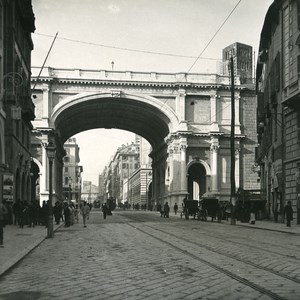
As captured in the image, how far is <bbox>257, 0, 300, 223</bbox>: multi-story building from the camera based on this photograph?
2964 centimetres

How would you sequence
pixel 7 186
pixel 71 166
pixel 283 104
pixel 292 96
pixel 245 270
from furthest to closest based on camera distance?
pixel 71 166 < pixel 283 104 < pixel 292 96 < pixel 7 186 < pixel 245 270

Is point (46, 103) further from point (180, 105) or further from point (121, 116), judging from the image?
point (180, 105)

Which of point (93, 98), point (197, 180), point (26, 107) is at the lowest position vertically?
point (197, 180)

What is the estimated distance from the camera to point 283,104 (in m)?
30.5

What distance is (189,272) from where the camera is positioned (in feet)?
32.2

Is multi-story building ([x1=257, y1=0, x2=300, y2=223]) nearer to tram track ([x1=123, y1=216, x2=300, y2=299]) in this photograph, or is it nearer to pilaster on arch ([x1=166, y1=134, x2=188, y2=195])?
tram track ([x1=123, y1=216, x2=300, y2=299])

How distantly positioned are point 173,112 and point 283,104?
3171 cm

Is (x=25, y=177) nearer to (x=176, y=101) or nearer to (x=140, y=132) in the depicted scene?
(x=176, y=101)

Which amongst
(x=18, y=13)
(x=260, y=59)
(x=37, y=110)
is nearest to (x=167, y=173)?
(x=37, y=110)

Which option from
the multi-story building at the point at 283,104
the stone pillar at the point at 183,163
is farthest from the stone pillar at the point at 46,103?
the multi-story building at the point at 283,104

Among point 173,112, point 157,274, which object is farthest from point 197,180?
point 157,274

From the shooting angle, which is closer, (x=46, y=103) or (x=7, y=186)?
(x=7, y=186)

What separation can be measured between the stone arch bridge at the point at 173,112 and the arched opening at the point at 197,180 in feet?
0.90

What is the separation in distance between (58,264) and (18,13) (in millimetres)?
24424
